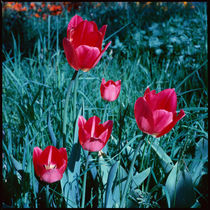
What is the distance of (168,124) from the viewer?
0.49 m

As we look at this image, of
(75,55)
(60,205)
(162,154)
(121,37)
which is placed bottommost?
(60,205)

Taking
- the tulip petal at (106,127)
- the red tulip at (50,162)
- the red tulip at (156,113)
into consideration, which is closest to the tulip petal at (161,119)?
the red tulip at (156,113)

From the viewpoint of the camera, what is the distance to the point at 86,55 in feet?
1.84

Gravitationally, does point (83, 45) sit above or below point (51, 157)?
above

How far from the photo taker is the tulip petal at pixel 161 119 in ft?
1.57

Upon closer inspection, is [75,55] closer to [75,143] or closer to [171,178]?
[75,143]

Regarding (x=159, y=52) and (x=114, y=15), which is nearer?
(x=159, y=52)

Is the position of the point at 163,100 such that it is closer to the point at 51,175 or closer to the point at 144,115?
the point at 144,115

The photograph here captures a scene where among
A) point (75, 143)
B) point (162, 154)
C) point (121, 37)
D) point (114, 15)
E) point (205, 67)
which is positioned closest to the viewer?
point (75, 143)

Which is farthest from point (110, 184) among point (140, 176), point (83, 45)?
point (83, 45)

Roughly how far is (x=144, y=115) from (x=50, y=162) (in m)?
0.26

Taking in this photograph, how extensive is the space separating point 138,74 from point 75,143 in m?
0.96

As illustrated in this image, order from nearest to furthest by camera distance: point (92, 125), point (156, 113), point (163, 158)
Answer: point (156, 113) < point (92, 125) < point (163, 158)

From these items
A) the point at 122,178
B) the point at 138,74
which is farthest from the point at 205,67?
the point at 122,178
